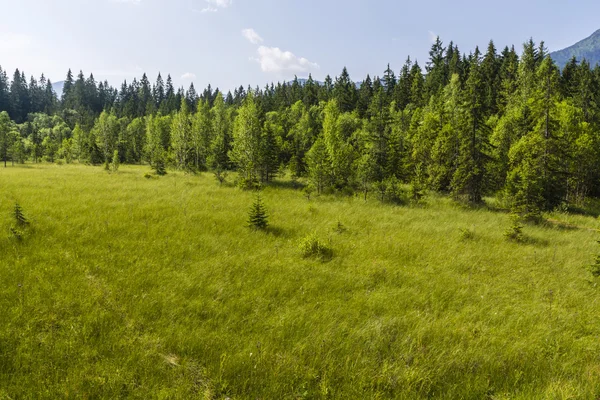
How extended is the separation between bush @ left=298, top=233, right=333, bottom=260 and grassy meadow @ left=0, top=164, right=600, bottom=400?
1.16 ft

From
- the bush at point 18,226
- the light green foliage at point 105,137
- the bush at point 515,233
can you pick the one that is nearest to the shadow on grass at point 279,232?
the bush at point 18,226

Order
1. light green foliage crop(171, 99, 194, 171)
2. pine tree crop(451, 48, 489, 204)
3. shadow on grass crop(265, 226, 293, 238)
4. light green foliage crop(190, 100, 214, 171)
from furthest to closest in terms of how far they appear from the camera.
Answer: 1. light green foliage crop(190, 100, 214, 171)
2. light green foliage crop(171, 99, 194, 171)
3. pine tree crop(451, 48, 489, 204)
4. shadow on grass crop(265, 226, 293, 238)

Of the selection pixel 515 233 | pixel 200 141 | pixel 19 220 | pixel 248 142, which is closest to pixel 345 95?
pixel 200 141

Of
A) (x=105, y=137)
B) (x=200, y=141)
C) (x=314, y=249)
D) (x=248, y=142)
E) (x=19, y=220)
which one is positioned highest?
(x=105, y=137)

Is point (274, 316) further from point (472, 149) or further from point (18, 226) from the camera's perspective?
point (472, 149)

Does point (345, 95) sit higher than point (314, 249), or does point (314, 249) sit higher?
point (345, 95)

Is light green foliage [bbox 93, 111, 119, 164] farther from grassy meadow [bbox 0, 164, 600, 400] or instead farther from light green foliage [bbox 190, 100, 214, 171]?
grassy meadow [bbox 0, 164, 600, 400]

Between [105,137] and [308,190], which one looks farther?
[105,137]

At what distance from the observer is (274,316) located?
6570 millimetres

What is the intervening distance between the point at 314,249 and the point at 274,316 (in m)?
4.18

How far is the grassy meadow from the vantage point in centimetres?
489

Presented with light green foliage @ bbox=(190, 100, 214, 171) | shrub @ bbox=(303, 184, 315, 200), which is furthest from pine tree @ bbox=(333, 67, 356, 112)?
shrub @ bbox=(303, 184, 315, 200)

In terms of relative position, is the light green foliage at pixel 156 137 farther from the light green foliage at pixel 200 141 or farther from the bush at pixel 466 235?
the bush at pixel 466 235

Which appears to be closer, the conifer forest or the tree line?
the conifer forest
